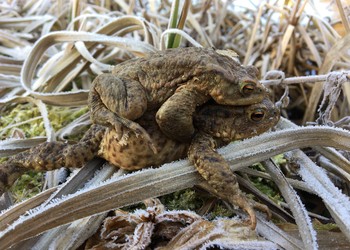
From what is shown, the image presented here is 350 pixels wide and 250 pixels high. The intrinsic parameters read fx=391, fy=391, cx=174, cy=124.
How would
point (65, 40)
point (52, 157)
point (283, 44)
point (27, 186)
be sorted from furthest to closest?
point (283, 44)
point (65, 40)
point (27, 186)
point (52, 157)

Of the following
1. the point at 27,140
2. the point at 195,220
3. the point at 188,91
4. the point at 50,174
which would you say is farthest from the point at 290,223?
the point at 27,140

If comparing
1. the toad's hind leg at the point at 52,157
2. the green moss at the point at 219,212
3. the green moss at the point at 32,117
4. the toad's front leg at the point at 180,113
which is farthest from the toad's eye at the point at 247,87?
the green moss at the point at 32,117

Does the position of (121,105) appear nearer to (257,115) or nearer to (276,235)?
(257,115)

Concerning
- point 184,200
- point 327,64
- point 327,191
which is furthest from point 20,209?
point 327,64

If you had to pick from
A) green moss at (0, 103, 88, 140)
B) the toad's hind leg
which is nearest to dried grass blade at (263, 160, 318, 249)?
the toad's hind leg

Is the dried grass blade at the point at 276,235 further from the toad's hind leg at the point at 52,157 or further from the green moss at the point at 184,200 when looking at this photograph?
the toad's hind leg at the point at 52,157

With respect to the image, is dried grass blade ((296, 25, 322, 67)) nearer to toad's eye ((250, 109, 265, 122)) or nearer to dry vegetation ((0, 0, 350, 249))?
dry vegetation ((0, 0, 350, 249))

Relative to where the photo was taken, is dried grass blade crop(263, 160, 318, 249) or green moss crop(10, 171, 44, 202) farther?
green moss crop(10, 171, 44, 202)
